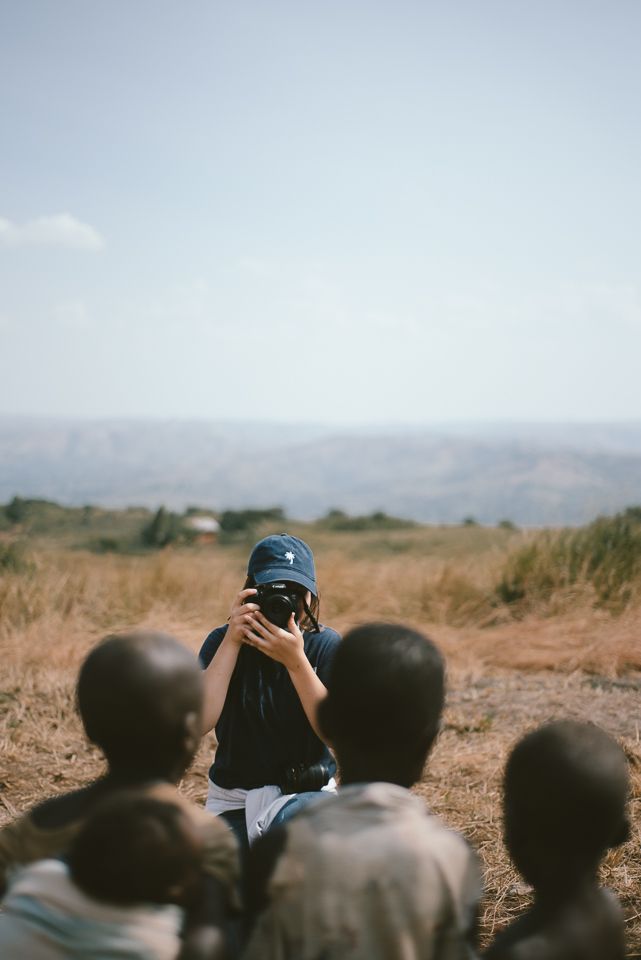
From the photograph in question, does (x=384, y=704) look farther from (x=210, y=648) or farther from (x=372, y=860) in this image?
(x=210, y=648)

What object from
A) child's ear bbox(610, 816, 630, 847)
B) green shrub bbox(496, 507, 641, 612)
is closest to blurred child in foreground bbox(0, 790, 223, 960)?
child's ear bbox(610, 816, 630, 847)

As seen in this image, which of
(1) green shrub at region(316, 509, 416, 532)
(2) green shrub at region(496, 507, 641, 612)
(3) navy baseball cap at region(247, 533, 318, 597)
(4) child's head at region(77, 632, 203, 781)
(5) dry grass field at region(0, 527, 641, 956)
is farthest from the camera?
(1) green shrub at region(316, 509, 416, 532)

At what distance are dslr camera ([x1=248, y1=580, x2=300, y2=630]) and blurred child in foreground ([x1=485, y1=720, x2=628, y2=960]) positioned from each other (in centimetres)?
111

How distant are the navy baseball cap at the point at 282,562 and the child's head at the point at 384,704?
1068 millimetres

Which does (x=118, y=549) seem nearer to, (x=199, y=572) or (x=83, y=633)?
(x=199, y=572)

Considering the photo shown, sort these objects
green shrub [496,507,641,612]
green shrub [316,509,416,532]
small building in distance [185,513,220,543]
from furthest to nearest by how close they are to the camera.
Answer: green shrub [316,509,416,532] → small building in distance [185,513,220,543] → green shrub [496,507,641,612]

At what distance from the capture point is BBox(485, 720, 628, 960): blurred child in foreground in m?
1.58

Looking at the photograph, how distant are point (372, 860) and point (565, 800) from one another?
40 cm

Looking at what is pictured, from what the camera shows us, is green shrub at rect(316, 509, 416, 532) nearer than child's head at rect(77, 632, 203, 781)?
No

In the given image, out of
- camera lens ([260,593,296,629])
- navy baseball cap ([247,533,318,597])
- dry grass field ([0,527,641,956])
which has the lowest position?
dry grass field ([0,527,641,956])

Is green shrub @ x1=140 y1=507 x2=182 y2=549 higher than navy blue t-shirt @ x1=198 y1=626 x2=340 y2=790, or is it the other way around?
navy blue t-shirt @ x1=198 y1=626 x2=340 y2=790

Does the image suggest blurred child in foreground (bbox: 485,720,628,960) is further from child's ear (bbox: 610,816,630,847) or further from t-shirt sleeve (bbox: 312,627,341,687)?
t-shirt sleeve (bbox: 312,627,341,687)

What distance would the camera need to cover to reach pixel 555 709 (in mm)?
5328

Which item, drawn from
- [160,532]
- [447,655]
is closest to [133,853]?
[447,655]
